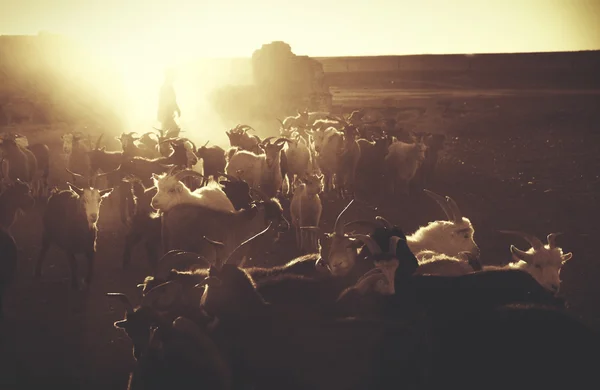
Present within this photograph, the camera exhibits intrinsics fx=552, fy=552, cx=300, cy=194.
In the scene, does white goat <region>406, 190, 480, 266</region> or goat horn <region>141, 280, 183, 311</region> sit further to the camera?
white goat <region>406, 190, 480, 266</region>

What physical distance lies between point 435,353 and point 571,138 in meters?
28.9

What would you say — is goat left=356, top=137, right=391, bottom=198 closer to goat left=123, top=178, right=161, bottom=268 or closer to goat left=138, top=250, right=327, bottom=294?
goat left=123, top=178, right=161, bottom=268

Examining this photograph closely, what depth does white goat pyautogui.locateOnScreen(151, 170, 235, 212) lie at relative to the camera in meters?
8.97

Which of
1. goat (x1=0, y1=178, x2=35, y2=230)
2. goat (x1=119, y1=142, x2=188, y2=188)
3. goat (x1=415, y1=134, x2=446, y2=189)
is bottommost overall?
goat (x1=0, y1=178, x2=35, y2=230)

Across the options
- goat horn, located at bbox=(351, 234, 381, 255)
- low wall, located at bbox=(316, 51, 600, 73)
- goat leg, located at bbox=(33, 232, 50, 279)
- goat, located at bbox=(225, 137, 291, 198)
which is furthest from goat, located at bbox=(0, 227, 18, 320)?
low wall, located at bbox=(316, 51, 600, 73)

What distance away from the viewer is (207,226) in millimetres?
8594

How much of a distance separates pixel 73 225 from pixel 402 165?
986 cm

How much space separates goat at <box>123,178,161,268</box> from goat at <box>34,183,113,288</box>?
0.77 meters

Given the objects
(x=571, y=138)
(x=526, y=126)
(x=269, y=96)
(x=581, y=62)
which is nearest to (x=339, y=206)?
(x=571, y=138)

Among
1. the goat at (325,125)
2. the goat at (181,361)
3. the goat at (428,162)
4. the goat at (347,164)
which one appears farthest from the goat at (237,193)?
the goat at (325,125)

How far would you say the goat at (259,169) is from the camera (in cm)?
1322

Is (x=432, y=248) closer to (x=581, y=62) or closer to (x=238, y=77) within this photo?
(x=238, y=77)

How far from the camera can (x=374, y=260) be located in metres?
6.00

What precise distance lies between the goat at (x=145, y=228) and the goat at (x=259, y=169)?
3456 millimetres
